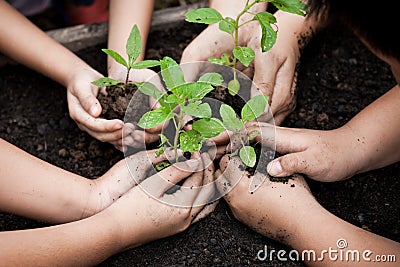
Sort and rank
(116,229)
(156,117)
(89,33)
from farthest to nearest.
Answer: (89,33) → (116,229) → (156,117)

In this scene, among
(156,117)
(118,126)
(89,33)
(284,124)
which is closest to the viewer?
(156,117)

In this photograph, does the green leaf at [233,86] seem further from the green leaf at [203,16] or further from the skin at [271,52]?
the green leaf at [203,16]

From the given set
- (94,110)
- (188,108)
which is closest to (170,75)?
(188,108)


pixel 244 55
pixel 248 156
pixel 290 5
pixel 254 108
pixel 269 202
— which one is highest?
pixel 290 5

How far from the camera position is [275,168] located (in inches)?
54.9

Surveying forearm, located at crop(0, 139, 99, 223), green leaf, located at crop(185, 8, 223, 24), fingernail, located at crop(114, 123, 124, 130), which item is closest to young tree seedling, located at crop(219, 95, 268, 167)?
green leaf, located at crop(185, 8, 223, 24)

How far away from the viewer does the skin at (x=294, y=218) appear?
1.33 meters

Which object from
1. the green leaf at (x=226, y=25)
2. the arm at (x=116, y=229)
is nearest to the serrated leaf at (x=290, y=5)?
the green leaf at (x=226, y=25)

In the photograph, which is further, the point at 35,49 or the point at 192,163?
the point at 35,49

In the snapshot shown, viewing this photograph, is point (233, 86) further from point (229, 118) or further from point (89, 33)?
point (89, 33)

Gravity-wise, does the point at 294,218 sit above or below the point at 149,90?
below

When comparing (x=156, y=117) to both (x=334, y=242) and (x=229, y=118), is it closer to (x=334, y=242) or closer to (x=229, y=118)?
(x=229, y=118)

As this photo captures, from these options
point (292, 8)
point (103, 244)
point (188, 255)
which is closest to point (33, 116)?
point (103, 244)

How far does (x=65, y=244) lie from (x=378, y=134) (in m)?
0.90
